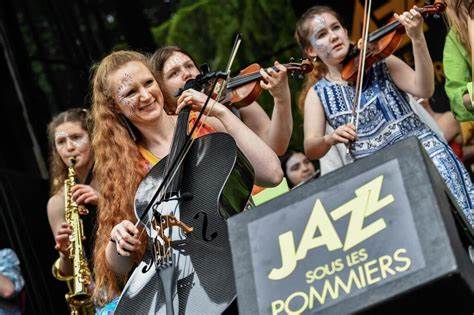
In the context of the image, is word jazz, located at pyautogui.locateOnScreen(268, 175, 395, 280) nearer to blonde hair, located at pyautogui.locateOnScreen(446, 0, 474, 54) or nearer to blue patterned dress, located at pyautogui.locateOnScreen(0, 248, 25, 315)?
blonde hair, located at pyautogui.locateOnScreen(446, 0, 474, 54)

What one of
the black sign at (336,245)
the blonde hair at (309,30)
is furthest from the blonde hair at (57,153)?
the black sign at (336,245)

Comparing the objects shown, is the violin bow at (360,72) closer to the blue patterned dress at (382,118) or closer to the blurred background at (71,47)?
the blue patterned dress at (382,118)

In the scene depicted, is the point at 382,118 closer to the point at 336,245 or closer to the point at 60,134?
the point at 60,134

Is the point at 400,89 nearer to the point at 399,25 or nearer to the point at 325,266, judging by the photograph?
the point at 399,25

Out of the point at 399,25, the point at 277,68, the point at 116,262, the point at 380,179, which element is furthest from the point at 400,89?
the point at 380,179

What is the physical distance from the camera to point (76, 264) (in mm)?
3857

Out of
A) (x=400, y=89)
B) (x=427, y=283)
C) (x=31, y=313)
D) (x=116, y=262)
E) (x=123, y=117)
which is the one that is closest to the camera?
(x=427, y=283)

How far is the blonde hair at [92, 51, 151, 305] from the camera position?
338 centimetres

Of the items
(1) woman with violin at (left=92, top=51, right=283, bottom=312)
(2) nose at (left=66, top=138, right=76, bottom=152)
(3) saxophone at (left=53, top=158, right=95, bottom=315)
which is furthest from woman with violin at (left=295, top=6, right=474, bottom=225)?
(2) nose at (left=66, top=138, right=76, bottom=152)

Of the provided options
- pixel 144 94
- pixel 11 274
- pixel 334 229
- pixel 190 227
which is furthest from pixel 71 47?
pixel 334 229

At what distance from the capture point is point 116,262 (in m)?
3.24

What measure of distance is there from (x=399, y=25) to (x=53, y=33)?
9.14ft

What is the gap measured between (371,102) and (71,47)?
8.45 ft

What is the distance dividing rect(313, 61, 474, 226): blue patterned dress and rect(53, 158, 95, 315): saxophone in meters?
1.17
